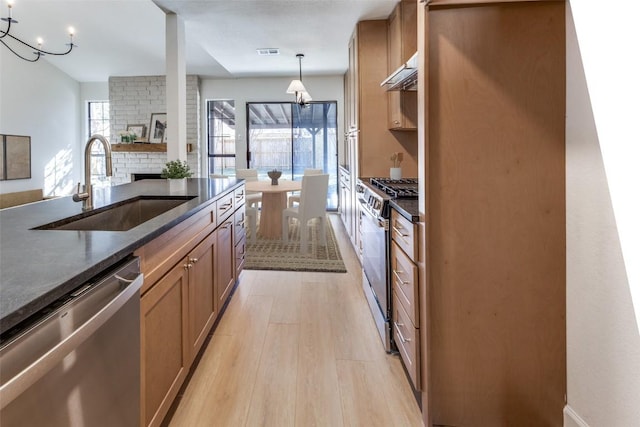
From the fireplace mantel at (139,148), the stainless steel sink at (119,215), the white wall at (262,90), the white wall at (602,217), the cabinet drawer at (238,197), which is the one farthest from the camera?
the white wall at (262,90)

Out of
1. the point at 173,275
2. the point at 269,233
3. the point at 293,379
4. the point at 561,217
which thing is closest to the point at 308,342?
the point at 293,379

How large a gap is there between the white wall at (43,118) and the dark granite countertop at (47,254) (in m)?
5.75

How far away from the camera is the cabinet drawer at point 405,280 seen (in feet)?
5.14

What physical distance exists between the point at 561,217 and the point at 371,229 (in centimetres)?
128

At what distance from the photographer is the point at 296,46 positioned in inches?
189

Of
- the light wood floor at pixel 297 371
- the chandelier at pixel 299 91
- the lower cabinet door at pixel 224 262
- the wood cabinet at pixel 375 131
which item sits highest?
the chandelier at pixel 299 91

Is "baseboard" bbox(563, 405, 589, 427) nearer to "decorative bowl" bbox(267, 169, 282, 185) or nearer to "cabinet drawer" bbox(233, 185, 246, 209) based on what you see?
"cabinet drawer" bbox(233, 185, 246, 209)

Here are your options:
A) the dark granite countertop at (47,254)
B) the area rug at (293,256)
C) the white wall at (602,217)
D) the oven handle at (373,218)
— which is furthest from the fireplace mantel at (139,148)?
the white wall at (602,217)

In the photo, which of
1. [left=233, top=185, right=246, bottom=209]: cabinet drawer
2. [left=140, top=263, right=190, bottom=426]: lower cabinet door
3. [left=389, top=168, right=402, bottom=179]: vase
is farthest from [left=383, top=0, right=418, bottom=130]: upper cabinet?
[left=140, top=263, right=190, bottom=426]: lower cabinet door

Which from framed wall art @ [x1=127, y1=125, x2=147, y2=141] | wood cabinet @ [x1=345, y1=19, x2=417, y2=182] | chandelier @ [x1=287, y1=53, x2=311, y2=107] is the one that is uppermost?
chandelier @ [x1=287, y1=53, x2=311, y2=107]

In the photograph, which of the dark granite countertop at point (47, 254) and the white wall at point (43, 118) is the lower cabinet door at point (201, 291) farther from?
the white wall at point (43, 118)

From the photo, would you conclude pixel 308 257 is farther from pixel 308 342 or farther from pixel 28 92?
pixel 28 92

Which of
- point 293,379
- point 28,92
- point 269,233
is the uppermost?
point 28,92

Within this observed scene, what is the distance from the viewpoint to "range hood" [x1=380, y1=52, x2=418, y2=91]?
2.22 m
